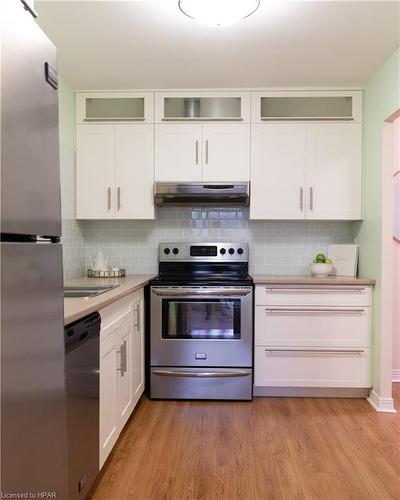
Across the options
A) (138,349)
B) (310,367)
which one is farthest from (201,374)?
(310,367)

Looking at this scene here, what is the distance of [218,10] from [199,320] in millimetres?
1965

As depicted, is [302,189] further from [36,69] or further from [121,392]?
[36,69]

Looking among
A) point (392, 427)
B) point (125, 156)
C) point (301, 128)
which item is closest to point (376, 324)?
point (392, 427)

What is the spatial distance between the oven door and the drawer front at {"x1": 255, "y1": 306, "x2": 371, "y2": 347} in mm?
145

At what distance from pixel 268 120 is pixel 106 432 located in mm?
2502

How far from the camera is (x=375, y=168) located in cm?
264

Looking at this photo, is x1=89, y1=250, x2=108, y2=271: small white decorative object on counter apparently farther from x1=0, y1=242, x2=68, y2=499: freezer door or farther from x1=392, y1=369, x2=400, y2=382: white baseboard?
x1=392, y1=369, x2=400, y2=382: white baseboard

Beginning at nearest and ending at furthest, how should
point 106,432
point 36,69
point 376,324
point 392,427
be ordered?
point 36,69 → point 106,432 → point 392,427 → point 376,324

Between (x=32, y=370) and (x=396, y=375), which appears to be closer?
(x=32, y=370)

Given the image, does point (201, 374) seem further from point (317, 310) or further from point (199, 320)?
point (317, 310)

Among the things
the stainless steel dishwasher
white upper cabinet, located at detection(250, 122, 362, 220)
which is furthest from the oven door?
the stainless steel dishwasher

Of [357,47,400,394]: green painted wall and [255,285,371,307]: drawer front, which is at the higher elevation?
[357,47,400,394]: green painted wall

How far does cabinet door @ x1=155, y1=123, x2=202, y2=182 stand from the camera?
289cm

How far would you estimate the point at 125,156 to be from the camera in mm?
2930
